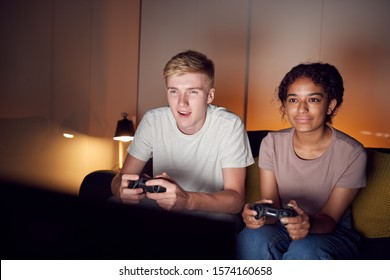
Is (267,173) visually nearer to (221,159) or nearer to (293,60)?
(221,159)

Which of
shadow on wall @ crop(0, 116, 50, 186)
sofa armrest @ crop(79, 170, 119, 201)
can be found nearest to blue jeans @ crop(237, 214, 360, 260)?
sofa armrest @ crop(79, 170, 119, 201)

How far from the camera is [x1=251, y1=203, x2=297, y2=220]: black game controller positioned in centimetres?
99

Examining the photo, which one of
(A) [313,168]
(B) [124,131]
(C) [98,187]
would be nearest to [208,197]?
(A) [313,168]

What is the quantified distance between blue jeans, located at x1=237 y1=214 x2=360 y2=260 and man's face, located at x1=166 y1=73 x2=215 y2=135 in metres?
0.44

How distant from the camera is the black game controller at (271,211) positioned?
39.1 inches

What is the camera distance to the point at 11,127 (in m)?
1.85

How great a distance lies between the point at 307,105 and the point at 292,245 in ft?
1.44

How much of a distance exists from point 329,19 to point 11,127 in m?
2.14

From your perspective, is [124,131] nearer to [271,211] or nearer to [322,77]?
[322,77]

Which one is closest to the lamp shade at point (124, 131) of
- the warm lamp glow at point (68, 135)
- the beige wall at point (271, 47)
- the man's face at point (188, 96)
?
the warm lamp glow at point (68, 135)

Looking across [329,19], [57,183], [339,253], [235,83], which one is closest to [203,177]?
[339,253]
